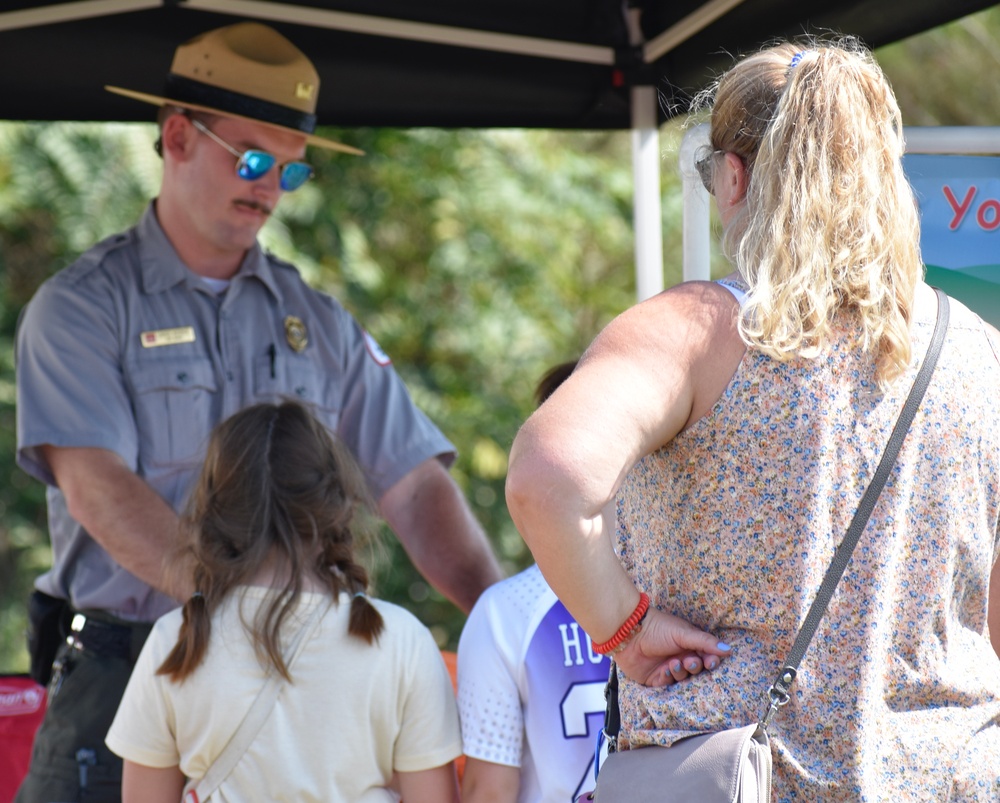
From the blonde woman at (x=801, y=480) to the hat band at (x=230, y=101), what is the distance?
1.66 meters

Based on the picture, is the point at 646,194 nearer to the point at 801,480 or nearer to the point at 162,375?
the point at 162,375

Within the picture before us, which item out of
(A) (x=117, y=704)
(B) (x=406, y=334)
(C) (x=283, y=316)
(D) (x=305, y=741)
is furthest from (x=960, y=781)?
(B) (x=406, y=334)

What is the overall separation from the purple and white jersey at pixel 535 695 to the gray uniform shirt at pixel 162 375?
33.1 inches

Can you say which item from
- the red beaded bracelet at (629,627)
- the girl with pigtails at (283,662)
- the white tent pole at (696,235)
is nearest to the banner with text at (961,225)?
the white tent pole at (696,235)

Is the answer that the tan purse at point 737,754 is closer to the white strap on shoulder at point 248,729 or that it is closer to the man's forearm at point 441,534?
the white strap on shoulder at point 248,729

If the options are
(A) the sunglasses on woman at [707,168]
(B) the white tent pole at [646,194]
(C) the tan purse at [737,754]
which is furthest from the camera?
(B) the white tent pole at [646,194]

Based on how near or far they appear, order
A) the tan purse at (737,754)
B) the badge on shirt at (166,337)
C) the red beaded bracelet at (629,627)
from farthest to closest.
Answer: the badge on shirt at (166,337), the red beaded bracelet at (629,627), the tan purse at (737,754)

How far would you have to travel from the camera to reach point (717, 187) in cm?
154

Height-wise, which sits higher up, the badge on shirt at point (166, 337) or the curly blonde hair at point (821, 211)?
the curly blonde hair at point (821, 211)

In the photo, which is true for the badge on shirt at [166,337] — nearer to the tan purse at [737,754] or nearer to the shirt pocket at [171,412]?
the shirt pocket at [171,412]

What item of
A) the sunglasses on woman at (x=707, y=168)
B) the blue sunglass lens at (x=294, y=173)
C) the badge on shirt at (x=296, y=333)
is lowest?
the badge on shirt at (x=296, y=333)

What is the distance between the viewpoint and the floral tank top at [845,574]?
136 cm

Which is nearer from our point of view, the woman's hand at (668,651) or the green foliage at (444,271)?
the woman's hand at (668,651)

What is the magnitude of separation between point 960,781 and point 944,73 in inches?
350
